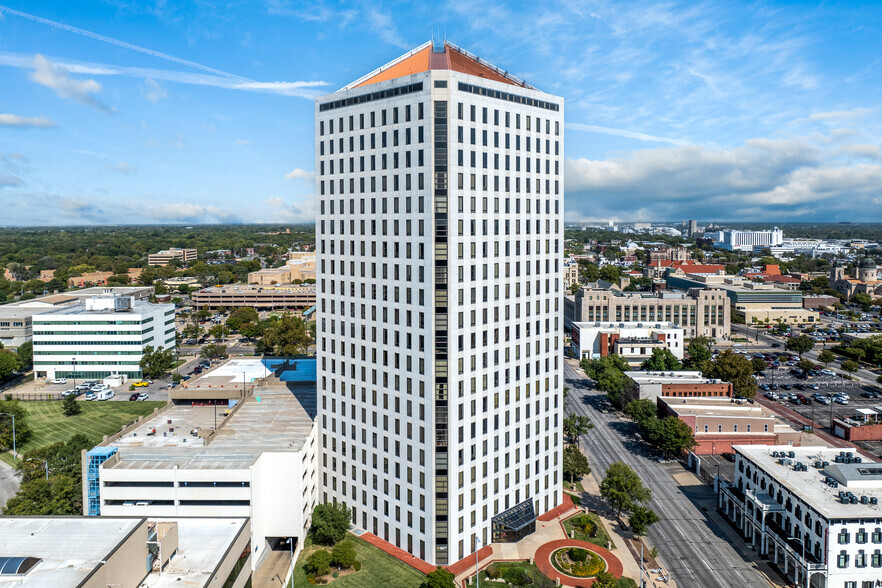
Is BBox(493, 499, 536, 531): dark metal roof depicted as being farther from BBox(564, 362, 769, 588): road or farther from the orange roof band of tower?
the orange roof band of tower

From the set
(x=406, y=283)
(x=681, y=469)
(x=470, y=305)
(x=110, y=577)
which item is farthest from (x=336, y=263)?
(x=681, y=469)

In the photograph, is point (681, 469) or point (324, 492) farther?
point (681, 469)

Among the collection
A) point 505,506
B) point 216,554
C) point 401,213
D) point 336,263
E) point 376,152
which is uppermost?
point 376,152

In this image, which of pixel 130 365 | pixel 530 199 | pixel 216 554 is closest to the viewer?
pixel 216 554

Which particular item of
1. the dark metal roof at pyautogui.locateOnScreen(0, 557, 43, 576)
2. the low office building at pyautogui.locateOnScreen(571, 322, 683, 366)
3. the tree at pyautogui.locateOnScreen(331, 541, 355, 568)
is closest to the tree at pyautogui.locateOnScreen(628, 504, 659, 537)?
the tree at pyautogui.locateOnScreen(331, 541, 355, 568)

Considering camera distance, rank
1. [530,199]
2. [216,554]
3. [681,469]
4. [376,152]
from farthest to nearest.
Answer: [681,469] → [530,199] → [376,152] → [216,554]

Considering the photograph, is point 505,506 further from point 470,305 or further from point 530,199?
point 530,199

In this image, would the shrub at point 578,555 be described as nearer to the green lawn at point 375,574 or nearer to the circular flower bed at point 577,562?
the circular flower bed at point 577,562

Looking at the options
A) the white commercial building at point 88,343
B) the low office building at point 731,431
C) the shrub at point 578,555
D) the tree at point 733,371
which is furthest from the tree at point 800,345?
the white commercial building at point 88,343
